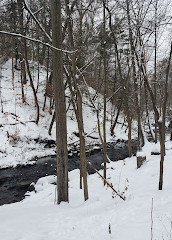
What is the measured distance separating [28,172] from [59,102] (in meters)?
6.83

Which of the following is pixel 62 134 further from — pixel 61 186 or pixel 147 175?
pixel 147 175

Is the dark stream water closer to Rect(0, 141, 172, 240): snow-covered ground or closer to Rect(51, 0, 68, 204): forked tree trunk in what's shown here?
Rect(51, 0, 68, 204): forked tree trunk

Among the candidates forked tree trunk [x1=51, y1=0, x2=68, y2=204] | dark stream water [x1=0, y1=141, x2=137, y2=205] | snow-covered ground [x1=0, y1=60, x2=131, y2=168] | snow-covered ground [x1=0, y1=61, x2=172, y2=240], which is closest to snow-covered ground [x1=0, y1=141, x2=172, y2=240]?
snow-covered ground [x1=0, y1=61, x2=172, y2=240]

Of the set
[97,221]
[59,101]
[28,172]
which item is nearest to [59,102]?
[59,101]

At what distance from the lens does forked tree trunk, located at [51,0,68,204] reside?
495cm

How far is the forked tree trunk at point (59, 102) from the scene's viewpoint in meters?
4.95

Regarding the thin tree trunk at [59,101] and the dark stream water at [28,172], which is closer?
the thin tree trunk at [59,101]

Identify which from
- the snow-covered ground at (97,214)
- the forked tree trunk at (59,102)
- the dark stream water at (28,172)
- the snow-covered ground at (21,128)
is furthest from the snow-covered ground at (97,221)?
the snow-covered ground at (21,128)

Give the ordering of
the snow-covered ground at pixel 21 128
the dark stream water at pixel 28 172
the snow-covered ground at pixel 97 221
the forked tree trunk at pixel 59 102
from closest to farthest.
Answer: the snow-covered ground at pixel 97 221, the forked tree trunk at pixel 59 102, the dark stream water at pixel 28 172, the snow-covered ground at pixel 21 128

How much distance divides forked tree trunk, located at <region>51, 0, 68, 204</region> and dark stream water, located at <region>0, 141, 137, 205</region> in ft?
10.4

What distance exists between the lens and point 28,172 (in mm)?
10625

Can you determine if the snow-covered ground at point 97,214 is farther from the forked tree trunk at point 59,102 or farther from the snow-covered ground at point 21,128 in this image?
the snow-covered ground at point 21,128

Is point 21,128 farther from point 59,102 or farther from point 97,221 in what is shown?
point 97,221

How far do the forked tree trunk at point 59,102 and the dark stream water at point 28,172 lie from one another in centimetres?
318
